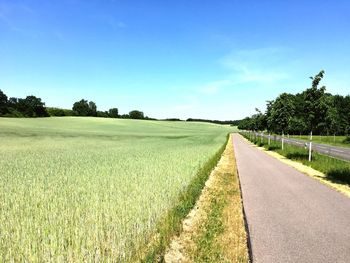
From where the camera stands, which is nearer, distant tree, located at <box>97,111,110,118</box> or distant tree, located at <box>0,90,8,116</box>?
distant tree, located at <box>0,90,8,116</box>

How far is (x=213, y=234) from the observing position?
26.8ft

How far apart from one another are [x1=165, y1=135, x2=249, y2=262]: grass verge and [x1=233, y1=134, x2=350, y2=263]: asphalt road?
0.31 m

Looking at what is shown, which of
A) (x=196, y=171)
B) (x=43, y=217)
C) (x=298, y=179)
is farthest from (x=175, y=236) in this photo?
(x=298, y=179)

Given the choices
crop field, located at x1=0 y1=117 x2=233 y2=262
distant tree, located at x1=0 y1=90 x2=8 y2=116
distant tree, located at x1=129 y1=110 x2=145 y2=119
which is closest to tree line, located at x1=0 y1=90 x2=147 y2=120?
distant tree, located at x1=0 y1=90 x2=8 y2=116

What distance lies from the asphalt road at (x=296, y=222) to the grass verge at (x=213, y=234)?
306 mm

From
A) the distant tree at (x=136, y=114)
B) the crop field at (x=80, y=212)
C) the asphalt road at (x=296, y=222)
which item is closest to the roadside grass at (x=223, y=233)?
the asphalt road at (x=296, y=222)

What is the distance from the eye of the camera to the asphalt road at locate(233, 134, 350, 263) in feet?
22.4

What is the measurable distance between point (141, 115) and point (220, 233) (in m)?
189

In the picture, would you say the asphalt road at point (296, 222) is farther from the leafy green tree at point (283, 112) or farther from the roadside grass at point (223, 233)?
the leafy green tree at point (283, 112)

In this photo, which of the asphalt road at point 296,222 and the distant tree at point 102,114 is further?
the distant tree at point 102,114

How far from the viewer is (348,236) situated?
7.92 m

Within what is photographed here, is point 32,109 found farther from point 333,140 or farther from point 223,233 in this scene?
point 223,233

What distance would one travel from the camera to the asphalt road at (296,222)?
6828 millimetres

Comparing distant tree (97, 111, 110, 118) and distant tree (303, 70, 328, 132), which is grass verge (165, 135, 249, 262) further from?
distant tree (97, 111, 110, 118)
